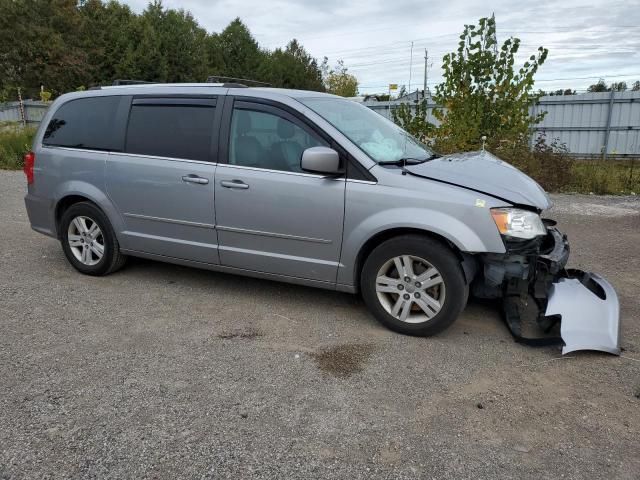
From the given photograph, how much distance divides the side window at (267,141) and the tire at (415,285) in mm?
1001

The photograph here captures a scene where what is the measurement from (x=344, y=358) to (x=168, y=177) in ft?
7.51

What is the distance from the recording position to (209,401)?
10.3ft

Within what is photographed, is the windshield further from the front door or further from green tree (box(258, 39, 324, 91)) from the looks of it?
green tree (box(258, 39, 324, 91))

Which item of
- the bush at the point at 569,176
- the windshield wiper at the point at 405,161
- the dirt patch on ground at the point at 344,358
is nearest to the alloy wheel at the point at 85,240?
the dirt patch on ground at the point at 344,358

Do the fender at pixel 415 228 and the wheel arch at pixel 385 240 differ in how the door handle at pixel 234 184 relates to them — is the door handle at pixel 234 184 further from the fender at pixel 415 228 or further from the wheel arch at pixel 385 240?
the wheel arch at pixel 385 240

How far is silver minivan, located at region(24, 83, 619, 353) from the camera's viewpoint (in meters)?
3.83

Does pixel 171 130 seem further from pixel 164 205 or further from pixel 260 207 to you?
pixel 260 207

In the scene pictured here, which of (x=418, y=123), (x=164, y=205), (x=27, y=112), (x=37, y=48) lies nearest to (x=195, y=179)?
(x=164, y=205)

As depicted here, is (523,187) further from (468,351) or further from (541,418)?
(541,418)

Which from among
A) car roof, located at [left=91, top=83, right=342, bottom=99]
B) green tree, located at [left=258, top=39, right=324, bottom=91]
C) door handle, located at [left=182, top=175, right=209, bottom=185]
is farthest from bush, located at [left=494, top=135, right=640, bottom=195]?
green tree, located at [left=258, top=39, right=324, bottom=91]

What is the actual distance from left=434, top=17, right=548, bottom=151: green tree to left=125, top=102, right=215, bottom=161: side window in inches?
250

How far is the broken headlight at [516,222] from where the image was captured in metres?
3.70

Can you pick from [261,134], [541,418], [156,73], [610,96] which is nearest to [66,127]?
[261,134]

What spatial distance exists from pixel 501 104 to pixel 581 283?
635cm
